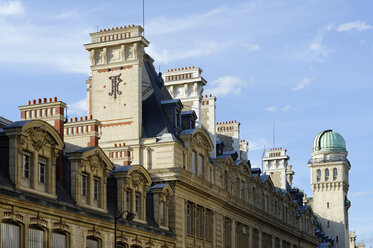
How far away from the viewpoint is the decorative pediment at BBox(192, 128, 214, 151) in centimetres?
6185

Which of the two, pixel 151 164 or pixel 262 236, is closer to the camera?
pixel 151 164

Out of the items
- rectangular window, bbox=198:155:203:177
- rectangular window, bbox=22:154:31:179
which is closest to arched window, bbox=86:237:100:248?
rectangular window, bbox=22:154:31:179

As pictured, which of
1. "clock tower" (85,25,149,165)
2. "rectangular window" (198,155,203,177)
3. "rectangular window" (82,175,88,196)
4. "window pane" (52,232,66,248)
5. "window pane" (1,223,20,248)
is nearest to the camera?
"window pane" (1,223,20,248)

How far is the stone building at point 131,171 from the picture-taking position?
134ft

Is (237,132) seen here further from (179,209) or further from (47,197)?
(47,197)

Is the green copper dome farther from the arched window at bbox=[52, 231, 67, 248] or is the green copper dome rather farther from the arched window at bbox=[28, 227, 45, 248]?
the arched window at bbox=[28, 227, 45, 248]

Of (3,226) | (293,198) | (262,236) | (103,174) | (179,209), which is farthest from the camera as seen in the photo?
(293,198)

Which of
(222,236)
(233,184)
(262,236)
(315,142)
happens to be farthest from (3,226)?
(315,142)

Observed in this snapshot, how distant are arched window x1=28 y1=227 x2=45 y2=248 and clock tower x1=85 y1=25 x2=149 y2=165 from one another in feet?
61.1

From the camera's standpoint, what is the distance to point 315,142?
477 feet

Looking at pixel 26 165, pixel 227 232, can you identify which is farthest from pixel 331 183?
pixel 26 165

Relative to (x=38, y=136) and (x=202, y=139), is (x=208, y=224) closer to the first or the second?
(x=202, y=139)

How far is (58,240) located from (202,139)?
900 inches

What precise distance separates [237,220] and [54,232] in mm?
31613
